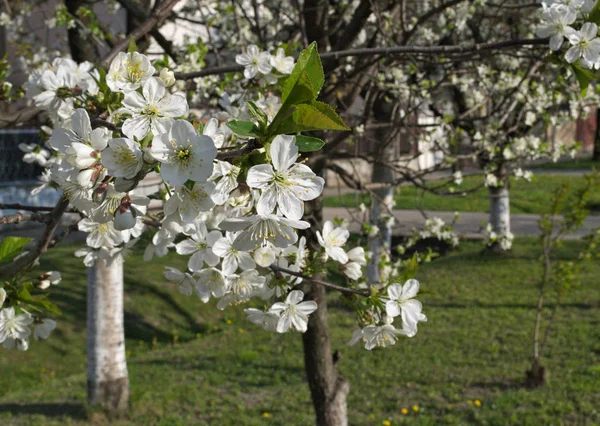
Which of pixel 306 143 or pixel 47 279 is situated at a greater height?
pixel 306 143

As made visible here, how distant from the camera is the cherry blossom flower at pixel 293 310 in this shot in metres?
1.69

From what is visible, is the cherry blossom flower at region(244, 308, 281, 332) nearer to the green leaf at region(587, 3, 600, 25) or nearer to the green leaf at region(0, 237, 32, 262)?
the green leaf at region(0, 237, 32, 262)

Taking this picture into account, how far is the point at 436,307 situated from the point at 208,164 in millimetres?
6381

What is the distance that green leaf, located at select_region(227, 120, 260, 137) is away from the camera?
3.38 ft

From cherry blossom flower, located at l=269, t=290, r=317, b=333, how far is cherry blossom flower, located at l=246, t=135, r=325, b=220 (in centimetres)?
68

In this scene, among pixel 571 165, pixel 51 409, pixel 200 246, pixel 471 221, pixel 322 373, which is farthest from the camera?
pixel 571 165

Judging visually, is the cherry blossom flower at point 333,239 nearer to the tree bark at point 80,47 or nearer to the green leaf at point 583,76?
the green leaf at point 583,76

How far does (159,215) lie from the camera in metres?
1.60

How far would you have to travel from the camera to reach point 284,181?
1.04 m

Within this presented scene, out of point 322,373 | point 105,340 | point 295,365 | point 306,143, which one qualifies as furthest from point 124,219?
point 295,365


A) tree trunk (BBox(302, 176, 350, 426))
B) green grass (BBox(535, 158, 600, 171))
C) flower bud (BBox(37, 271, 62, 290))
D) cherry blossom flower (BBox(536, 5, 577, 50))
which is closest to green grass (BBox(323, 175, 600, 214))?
green grass (BBox(535, 158, 600, 171))

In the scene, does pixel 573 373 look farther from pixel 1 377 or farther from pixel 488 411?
Result: pixel 1 377

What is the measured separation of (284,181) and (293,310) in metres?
0.74

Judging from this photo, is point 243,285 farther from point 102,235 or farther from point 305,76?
point 305,76
